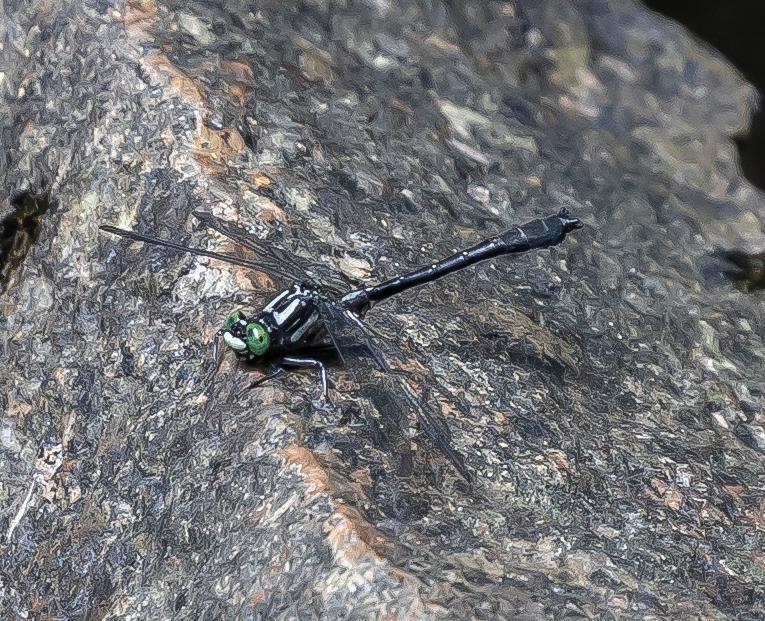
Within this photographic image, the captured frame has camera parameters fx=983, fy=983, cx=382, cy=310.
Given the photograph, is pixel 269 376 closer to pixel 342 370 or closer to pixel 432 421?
pixel 342 370

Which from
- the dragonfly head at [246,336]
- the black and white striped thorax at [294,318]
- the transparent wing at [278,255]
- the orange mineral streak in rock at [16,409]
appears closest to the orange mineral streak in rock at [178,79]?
the transparent wing at [278,255]

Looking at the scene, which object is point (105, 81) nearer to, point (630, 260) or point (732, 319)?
point (630, 260)

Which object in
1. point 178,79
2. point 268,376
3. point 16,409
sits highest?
point 178,79

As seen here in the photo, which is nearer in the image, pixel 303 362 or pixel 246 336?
pixel 246 336

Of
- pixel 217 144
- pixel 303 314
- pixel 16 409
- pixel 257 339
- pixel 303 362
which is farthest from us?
pixel 217 144

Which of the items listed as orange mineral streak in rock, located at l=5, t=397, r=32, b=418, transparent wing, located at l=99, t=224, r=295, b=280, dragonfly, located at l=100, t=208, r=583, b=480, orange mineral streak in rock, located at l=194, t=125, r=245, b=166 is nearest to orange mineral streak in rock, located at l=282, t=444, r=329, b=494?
dragonfly, located at l=100, t=208, r=583, b=480

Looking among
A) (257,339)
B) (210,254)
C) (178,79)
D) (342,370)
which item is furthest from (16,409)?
(178,79)

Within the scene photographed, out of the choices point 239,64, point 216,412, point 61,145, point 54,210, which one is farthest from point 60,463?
point 239,64
